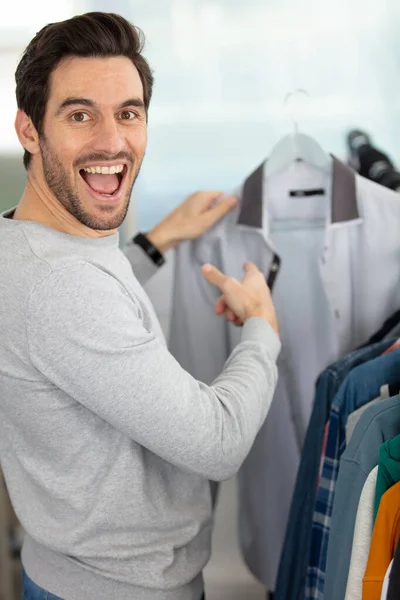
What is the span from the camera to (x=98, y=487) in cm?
128

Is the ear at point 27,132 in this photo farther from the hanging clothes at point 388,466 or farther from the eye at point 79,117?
the hanging clothes at point 388,466

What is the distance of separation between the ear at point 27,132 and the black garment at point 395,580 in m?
0.83

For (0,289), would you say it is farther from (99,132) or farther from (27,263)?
(99,132)

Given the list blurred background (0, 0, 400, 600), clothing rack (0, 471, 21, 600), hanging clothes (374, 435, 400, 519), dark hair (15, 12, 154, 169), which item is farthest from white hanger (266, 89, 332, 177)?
clothing rack (0, 471, 21, 600)

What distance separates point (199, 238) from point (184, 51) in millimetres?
599

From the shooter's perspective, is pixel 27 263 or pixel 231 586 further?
pixel 231 586

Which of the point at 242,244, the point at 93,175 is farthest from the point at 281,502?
the point at 93,175

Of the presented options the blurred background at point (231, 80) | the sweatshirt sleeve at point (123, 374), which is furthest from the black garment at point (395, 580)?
the blurred background at point (231, 80)

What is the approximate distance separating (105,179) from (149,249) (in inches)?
17.8

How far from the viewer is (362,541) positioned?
111 cm

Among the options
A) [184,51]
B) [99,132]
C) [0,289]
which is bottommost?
[0,289]

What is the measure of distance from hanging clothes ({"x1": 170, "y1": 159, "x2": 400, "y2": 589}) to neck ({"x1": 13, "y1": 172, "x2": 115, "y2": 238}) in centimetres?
53

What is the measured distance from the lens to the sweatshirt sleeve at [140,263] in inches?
69.1

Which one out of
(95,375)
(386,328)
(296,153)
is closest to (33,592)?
(95,375)
